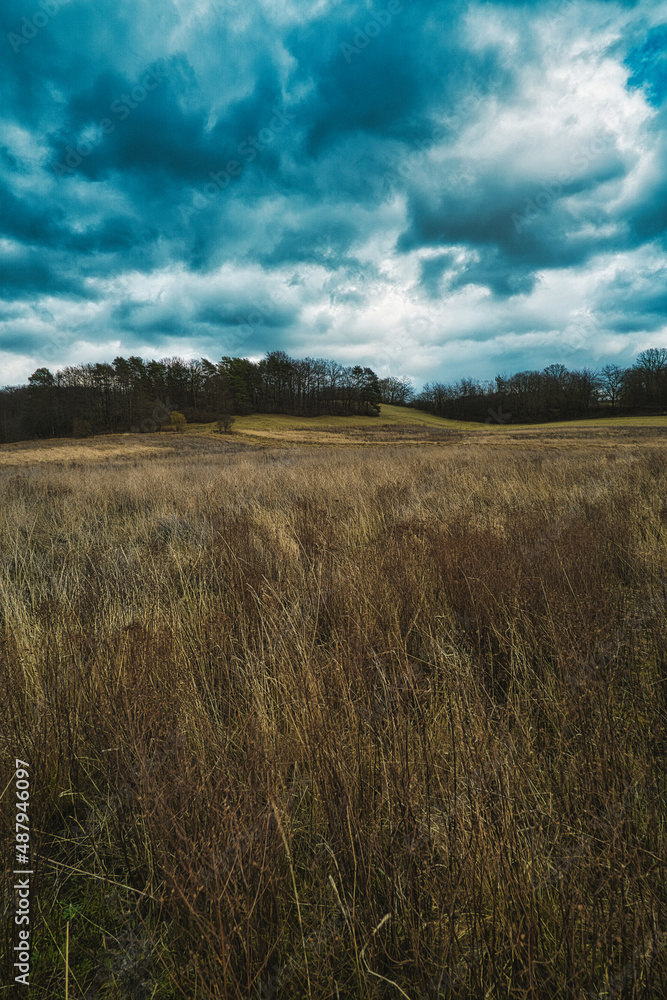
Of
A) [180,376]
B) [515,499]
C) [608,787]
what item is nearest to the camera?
[608,787]

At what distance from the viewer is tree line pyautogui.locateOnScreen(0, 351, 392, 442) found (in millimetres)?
61250

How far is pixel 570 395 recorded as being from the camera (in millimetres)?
70375

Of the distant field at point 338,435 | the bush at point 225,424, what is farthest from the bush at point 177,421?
the bush at point 225,424

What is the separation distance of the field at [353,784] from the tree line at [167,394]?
58227mm

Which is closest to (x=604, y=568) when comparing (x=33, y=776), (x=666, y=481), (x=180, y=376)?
(x=33, y=776)

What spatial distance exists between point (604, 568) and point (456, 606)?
1.45 m

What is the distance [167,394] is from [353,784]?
7355cm

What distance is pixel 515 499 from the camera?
662cm

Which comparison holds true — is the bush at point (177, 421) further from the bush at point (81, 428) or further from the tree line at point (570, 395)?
the tree line at point (570, 395)

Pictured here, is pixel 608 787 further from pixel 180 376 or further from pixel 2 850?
pixel 180 376

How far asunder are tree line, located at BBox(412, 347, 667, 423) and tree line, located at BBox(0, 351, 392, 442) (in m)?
23.2

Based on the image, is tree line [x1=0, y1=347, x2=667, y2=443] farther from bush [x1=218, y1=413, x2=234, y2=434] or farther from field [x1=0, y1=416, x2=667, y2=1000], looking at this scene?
field [x1=0, y1=416, x2=667, y2=1000]

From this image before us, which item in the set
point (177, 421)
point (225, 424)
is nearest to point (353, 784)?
point (225, 424)

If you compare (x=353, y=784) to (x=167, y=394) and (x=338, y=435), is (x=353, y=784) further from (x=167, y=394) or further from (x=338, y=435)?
(x=167, y=394)
